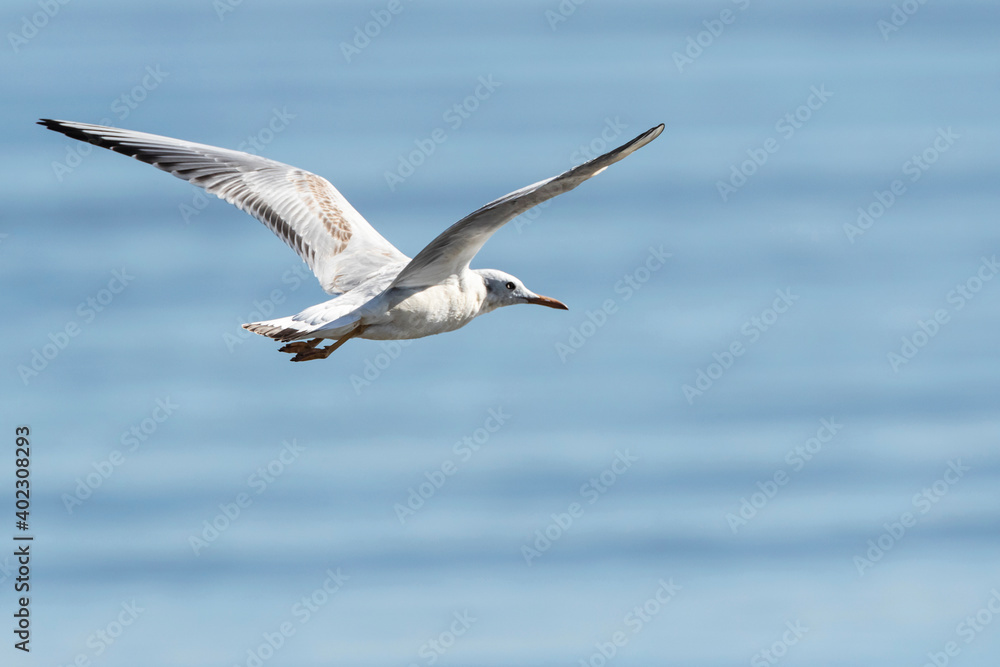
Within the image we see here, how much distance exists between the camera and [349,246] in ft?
42.8

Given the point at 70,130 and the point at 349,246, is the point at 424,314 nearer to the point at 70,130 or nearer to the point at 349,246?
the point at 349,246

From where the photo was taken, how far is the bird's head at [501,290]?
12227 mm

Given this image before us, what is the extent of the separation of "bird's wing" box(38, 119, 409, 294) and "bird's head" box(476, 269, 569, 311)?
3.10 ft

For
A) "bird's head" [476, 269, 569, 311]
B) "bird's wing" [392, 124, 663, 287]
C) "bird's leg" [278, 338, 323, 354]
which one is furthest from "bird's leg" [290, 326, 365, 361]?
"bird's head" [476, 269, 569, 311]

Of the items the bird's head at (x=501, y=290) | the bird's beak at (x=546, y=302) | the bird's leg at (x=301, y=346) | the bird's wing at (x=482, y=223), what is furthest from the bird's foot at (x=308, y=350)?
the bird's beak at (x=546, y=302)

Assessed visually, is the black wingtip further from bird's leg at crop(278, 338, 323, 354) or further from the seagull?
bird's leg at crop(278, 338, 323, 354)

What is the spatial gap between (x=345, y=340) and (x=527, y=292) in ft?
6.99

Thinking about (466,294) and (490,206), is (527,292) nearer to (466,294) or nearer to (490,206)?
(466,294)

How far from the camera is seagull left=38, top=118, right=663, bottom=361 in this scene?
1001cm

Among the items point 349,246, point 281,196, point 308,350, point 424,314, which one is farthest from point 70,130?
point 424,314

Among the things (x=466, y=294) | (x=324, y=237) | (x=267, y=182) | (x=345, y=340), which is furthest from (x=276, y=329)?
(x=267, y=182)

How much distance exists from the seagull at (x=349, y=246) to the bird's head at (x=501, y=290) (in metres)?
0.01

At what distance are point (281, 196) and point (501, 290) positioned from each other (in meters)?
2.85

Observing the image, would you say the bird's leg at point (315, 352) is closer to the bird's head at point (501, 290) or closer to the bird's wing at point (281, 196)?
the bird's wing at point (281, 196)
